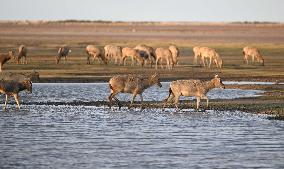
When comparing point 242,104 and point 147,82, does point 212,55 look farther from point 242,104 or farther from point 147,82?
→ point 147,82

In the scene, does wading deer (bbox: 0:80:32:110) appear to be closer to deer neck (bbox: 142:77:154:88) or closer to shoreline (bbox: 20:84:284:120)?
shoreline (bbox: 20:84:284:120)

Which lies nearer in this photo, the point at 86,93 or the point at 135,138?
the point at 135,138

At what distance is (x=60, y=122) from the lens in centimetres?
2089

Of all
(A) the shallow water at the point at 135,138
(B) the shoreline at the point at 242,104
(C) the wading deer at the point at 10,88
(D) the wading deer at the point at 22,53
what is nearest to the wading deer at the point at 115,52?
(D) the wading deer at the point at 22,53

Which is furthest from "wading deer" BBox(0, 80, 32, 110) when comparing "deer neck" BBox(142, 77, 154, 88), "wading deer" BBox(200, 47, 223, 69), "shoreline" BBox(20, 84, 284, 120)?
"wading deer" BBox(200, 47, 223, 69)

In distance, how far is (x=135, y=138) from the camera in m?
18.3

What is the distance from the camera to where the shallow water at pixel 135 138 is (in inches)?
611

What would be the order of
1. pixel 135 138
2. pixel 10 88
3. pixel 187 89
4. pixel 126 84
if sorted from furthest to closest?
pixel 126 84
pixel 187 89
pixel 10 88
pixel 135 138

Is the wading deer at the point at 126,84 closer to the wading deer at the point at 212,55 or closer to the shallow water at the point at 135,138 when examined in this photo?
the shallow water at the point at 135,138

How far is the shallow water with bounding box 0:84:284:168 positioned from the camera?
1551cm

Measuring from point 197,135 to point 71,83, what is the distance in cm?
1453

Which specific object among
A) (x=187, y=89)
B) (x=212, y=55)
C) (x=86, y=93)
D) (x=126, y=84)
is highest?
(x=212, y=55)

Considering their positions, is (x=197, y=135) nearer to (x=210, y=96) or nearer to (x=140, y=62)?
(x=210, y=96)

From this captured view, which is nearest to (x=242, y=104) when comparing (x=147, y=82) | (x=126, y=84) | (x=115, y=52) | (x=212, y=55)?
(x=147, y=82)
